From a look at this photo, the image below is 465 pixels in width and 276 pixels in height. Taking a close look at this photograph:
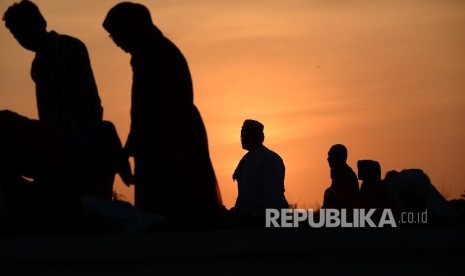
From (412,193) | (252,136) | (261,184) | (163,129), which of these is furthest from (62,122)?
(412,193)

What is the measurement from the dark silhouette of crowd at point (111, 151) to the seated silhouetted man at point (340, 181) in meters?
1.98

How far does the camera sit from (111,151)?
380 inches

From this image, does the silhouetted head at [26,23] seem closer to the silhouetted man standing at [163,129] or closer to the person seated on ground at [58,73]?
the person seated on ground at [58,73]

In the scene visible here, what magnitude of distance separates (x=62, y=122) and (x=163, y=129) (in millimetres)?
766

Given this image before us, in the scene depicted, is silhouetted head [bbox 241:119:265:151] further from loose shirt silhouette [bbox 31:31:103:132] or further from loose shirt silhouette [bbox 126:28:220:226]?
loose shirt silhouette [bbox 31:31:103:132]

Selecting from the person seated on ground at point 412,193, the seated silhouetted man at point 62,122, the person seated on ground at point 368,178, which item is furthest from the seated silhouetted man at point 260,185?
the person seated on ground at point 368,178

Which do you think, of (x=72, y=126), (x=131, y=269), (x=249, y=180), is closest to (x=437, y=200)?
(x=249, y=180)

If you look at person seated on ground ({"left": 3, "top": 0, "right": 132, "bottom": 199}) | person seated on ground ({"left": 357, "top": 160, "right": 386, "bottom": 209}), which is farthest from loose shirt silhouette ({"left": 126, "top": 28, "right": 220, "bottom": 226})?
person seated on ground ({"left": 357, "top": 160, "right": 386, "bottom": 209})

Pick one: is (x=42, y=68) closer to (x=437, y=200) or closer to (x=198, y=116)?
(x=198, y=116)

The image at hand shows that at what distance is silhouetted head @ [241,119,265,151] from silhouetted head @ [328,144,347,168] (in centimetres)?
167

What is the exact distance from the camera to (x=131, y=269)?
8617 mm

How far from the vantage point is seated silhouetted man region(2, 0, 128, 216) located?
8930mm

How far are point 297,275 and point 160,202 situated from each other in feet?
6.08

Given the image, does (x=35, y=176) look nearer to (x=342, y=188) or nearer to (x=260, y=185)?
(x=260, y=185)
